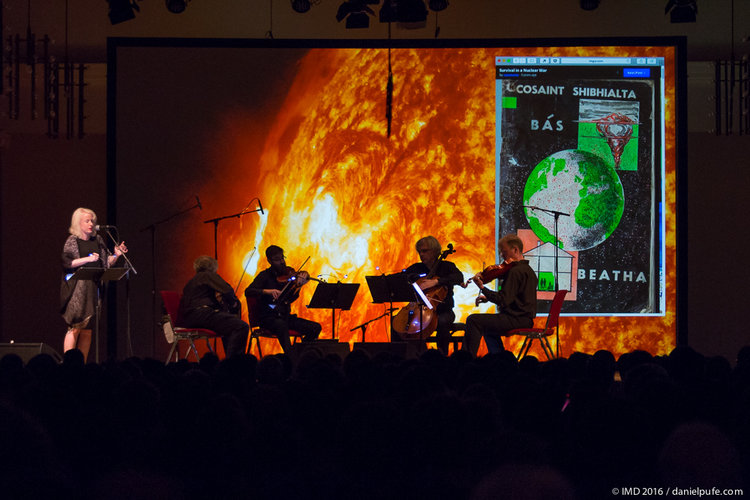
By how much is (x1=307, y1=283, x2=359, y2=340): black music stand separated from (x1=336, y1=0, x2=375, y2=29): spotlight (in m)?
2.56

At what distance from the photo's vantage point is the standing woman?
6.41 m

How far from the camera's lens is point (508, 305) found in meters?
6.11

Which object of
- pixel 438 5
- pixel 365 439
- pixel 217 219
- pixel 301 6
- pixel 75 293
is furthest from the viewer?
pixel 301 6

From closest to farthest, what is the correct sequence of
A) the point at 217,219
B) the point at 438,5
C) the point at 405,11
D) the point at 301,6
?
the point at 405,11, the point at 217,219, the point at 438,5, the point at 301,6

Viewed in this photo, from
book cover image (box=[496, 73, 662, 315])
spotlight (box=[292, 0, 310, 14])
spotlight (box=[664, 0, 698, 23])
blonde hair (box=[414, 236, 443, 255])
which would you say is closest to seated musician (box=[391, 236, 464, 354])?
blonde hair (box=[414, 236, 443, 255])

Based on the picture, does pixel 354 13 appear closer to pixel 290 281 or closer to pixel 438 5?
pixel 438 5

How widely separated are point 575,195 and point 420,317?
230 cm

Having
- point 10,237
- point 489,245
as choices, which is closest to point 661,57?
point 489,245

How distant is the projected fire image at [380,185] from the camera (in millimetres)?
7516

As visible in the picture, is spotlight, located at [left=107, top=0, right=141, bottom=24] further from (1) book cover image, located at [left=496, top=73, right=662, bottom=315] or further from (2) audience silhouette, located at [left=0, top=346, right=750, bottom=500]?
(2) audience silhouette, located at [left=0, top=346, right=750, bottom=500]

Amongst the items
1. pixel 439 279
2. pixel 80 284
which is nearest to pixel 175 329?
pixel 80 284

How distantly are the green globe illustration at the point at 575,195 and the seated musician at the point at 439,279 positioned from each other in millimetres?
1405

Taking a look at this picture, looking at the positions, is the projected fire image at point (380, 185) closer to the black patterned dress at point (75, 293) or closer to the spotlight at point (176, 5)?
the spotlight at point (176, 5)

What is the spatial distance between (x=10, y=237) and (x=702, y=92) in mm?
7270
